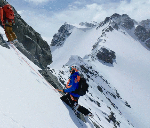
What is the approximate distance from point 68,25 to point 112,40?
72.0 metres

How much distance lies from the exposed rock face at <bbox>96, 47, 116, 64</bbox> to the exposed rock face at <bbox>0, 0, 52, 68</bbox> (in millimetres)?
48177

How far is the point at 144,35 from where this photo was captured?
354ft

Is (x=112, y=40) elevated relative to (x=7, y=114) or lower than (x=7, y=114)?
elevated

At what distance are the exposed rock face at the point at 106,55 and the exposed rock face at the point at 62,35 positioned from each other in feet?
203

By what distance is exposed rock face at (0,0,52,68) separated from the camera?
1355cm

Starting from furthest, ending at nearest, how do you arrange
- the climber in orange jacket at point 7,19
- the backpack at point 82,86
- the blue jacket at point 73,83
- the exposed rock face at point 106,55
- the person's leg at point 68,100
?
1. the exposed rock face at point 106,55
2. the climber in orange jacket at point 7,19
3. the person's leg at point 68,100
4. the backpack at point 82,86
5. the blue jacket at point 73,83

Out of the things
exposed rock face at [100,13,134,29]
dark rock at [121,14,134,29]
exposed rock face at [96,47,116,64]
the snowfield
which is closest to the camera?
the snowfield

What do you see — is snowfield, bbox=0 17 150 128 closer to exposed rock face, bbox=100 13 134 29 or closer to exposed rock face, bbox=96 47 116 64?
exposed rock face, bbox=96 47 116 64

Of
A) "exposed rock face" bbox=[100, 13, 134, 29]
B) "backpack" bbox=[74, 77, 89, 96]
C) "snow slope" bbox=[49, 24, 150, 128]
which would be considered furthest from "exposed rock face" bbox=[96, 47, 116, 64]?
"backpack" bbox=[74, 77, 89, 96]

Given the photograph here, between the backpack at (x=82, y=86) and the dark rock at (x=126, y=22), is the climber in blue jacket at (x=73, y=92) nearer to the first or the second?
the backpack at (x=82, y=86)

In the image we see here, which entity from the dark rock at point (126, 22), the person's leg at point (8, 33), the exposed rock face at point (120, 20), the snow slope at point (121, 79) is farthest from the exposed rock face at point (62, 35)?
the person's leg at point (8, 33)

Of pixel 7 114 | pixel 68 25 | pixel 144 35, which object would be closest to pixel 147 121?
pixel 7 114

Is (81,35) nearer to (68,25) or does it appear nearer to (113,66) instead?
(68,25)

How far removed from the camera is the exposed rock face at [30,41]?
533 inches
